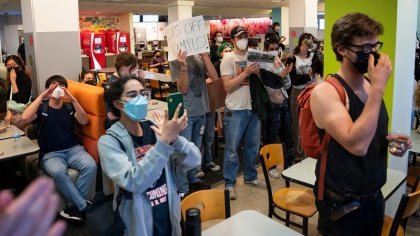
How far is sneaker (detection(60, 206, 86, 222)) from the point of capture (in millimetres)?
3541

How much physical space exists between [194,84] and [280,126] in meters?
1.37

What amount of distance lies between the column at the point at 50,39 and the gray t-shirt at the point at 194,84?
2.55m

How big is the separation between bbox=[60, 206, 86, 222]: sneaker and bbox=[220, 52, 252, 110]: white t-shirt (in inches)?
71.0

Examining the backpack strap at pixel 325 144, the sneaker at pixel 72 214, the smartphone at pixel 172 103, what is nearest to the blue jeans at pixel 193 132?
the sneaker at pixel 72 214

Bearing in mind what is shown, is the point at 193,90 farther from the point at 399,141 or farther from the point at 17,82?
the point at 17,82

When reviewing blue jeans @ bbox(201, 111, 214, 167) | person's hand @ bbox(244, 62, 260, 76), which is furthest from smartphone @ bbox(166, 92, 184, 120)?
blue jeans @ bbox(201, 111, 214, 167)

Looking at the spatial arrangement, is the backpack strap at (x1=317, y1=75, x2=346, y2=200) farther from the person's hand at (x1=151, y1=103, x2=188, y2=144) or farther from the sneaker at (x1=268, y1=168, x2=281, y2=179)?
the sneaker at (x1=268, y1=168, x2=281, y2=179)

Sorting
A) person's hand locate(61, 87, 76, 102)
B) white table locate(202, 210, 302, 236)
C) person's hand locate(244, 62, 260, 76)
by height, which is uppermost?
person's hand locate(244, 62, 260, 76)

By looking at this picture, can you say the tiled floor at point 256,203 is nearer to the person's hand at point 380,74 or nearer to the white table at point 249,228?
the white table at point 249,228

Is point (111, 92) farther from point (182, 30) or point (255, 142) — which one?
point (255, 142)

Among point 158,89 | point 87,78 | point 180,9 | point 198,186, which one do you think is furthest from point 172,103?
point 180,9

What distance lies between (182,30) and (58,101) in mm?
1440

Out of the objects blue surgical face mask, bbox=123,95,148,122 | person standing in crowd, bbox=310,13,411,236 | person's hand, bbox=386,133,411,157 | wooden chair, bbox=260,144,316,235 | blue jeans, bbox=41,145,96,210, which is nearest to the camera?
person standing in crowd, bbox=310,13,411,236

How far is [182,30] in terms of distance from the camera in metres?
3.74
